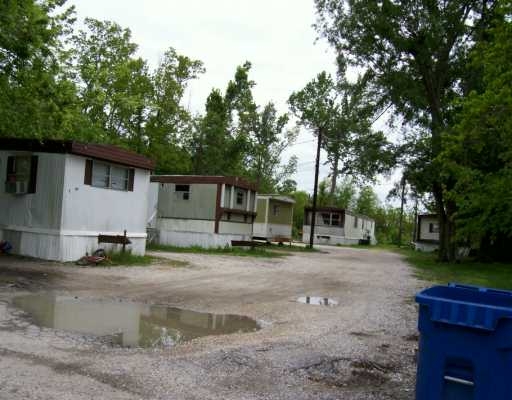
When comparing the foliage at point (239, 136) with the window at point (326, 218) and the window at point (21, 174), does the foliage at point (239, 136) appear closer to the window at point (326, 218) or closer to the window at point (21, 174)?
the window at point (326, 218)

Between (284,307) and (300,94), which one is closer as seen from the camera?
(284,307)

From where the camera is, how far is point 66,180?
1458 cm

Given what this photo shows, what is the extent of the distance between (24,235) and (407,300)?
34.6ft

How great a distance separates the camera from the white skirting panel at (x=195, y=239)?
960 inches

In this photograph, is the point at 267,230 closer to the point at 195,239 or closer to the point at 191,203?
the point at 195,239

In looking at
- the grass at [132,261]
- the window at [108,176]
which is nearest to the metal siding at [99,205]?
the window at [108,176]

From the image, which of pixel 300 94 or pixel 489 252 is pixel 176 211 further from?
pixel 300 94

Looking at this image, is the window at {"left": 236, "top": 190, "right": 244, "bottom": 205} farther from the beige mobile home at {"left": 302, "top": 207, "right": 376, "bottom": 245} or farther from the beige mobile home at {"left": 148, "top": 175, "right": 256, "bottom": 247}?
the beige mobile home at {"left": 302, "top": 207, "right": 376, "bottom": 245}

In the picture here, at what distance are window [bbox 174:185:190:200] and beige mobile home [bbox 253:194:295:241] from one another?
384 inches

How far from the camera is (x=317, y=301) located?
11.0 m

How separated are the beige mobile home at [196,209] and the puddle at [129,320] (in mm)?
14721

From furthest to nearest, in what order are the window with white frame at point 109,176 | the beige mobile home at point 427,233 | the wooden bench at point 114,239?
the beige mobile home at point 427,233
the window with white frame at point 109,176
the wooden bench at point 114,239

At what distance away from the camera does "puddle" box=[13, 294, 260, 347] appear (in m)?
7.10

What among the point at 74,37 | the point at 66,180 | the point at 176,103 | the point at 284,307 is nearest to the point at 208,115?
the point at 176,103
